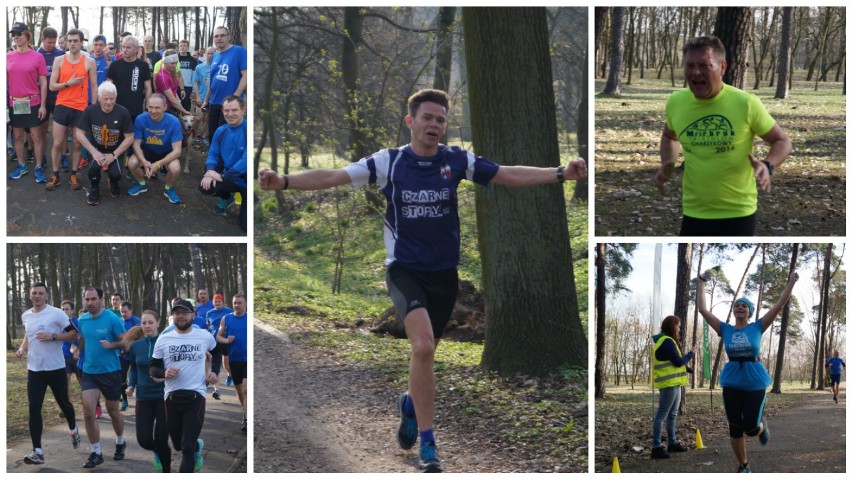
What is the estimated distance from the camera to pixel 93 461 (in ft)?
25.5

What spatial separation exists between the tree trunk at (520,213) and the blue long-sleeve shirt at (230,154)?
6.88ft

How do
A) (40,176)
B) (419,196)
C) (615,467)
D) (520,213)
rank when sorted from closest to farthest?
(419,196) < (615,467) < (520,213) < (40,176)

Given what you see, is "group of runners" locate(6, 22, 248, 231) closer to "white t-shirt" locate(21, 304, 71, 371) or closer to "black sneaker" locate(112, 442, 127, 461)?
"white t-shirt" locate(21, 304, 71, 371)

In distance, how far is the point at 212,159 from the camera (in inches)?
297

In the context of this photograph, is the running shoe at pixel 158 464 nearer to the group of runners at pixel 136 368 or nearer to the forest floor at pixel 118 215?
the group of runners at pixel 136 368

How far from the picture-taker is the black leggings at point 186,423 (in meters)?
6.77

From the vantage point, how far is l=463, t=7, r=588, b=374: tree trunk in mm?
6926

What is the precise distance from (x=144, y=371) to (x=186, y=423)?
0.81m

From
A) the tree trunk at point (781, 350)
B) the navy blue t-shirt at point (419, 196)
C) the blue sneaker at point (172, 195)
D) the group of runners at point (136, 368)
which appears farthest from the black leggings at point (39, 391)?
the tree trunk at point (781, 350)

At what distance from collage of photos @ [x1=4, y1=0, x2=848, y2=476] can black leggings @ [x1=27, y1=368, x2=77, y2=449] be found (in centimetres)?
2

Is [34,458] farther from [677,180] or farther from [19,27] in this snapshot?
[677,180]

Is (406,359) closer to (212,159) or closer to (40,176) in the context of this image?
(212,159)

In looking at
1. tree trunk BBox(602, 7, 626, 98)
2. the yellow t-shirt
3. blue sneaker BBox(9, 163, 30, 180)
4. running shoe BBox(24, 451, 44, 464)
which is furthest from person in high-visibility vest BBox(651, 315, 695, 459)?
tree trunk BBox(602, 7, 626, 98)

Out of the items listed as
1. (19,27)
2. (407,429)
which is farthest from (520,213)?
(19,27)
